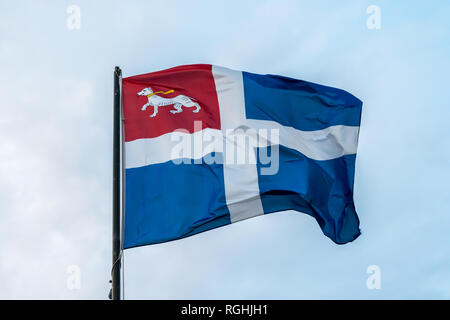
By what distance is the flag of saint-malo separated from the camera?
39.3ft

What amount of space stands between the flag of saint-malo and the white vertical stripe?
2cm

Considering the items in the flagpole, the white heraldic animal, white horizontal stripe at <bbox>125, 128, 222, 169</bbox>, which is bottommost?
the flagpole

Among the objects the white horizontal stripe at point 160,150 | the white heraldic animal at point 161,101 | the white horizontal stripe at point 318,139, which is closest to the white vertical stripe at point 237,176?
the white horizontal stripe at point 318,139

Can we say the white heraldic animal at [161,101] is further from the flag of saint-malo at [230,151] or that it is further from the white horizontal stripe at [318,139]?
the white horizontal stripe at [318,139]

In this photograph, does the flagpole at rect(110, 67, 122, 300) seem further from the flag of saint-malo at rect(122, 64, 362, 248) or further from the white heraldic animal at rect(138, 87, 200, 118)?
the white heraldic animal at rect(138, 87, 200, 118)

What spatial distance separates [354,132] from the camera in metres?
14.3

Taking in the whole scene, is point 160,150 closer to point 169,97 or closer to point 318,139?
point 169,97

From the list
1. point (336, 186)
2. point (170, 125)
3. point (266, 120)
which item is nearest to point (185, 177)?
point (170, 125)

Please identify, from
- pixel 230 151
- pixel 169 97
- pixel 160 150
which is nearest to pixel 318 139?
pixel 230 151

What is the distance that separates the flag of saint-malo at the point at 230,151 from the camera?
11992 mm

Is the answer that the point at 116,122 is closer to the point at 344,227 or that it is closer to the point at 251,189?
the point at 251,189

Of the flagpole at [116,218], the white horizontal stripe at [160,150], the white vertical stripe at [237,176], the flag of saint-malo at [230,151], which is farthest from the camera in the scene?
the white vertical stripe at [237,176]

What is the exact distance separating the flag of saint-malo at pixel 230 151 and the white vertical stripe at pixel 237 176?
20mm

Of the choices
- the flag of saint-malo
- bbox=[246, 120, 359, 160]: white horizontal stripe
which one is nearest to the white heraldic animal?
the flag of saint-malo
